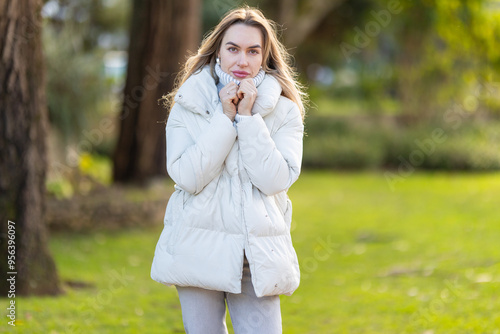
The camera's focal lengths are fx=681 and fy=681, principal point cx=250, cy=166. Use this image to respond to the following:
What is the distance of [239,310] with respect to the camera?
303 centimetres

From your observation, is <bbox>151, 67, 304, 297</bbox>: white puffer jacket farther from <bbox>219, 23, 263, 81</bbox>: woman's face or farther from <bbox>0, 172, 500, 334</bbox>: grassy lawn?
<bbox>0, 172, 500, 334</bbox>: grassy lawn

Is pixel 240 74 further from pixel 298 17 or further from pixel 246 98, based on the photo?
pixel 298 17

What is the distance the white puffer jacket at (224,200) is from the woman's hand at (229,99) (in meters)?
0.04

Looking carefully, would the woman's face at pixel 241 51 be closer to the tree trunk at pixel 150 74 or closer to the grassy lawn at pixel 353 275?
the grassy lawn at pixel 353 275

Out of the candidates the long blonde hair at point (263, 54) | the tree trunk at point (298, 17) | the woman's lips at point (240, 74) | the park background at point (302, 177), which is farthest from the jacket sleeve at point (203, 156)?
the tree trunk at point (298, 17)

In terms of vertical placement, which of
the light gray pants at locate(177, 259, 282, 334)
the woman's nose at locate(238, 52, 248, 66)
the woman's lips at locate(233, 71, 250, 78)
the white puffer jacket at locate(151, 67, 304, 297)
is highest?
the woman's nose at locate(238, 52, 248, 66)

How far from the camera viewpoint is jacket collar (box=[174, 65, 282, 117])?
3.01 metres

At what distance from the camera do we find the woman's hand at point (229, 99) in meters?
2.99

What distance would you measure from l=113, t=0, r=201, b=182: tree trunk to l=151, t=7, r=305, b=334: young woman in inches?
280

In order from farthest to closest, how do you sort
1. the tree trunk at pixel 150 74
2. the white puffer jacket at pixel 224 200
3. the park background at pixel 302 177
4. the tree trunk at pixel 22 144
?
the tree trunk at pixel 150 74, the park background at pixel 302 177, the tree trunk at pixel 22 144, the white puffer jacket at pixel 224 200

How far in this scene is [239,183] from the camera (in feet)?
9.75

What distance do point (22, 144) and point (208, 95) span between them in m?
2.68

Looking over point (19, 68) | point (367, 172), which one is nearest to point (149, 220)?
point (19, 68)

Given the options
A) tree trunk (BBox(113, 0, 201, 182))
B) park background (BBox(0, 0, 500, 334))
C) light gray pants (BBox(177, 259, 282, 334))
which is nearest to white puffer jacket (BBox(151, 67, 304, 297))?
light gray pants (BBox(177, 259, 282, 334))
